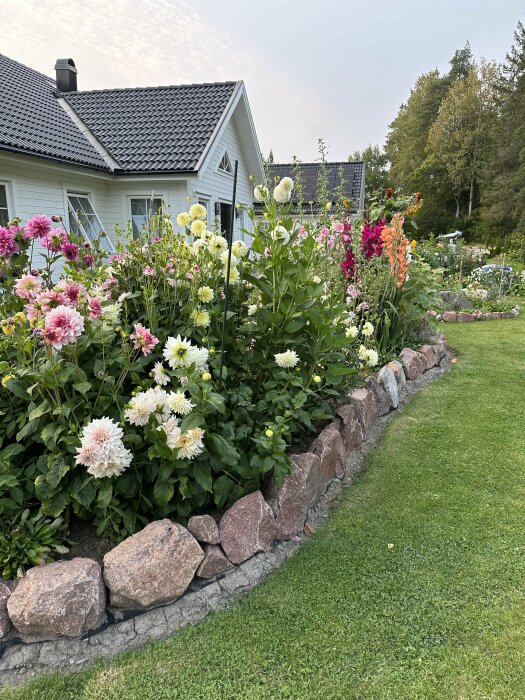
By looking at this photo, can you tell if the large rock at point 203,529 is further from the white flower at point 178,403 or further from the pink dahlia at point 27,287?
the pink dahlia at point 27,287

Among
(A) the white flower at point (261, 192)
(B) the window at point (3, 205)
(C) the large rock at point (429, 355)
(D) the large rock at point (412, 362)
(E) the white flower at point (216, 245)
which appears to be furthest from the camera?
(B) the window at point (3, 205)

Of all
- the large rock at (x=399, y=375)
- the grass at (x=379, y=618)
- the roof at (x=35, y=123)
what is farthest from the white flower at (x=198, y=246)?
the roof at (x=35, y=123)

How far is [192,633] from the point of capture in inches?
65.8

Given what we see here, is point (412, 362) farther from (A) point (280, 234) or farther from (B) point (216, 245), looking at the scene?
(B) point (216, 245)

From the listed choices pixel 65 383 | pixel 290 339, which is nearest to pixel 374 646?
pixel 290 339

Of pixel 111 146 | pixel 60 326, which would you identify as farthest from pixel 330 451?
pixel 111 146

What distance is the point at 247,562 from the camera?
1.98m

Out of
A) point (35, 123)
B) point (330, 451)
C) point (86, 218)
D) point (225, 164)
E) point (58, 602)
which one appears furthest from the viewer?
point (225, 164)

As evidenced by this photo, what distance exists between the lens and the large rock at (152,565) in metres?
1.70

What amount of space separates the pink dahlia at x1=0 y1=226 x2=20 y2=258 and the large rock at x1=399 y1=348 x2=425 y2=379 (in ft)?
10.4

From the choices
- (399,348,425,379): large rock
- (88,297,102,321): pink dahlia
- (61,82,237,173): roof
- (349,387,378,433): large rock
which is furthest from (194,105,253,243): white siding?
(88,297,102,321): pink dahlia

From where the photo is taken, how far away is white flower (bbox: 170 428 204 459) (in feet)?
5.70

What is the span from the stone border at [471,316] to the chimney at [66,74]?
10.3 metres

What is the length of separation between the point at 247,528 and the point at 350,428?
43.4 inches
